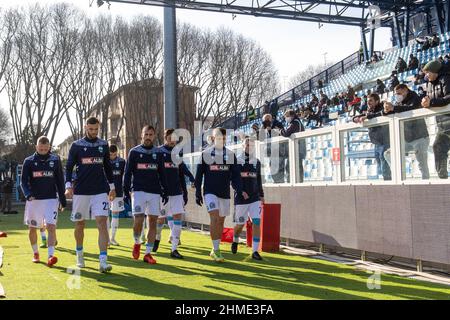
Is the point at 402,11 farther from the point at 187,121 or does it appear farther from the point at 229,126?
the point at 187,121

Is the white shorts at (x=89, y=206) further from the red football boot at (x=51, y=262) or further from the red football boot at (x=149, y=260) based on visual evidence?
the red football boot at (x=149, y=260)

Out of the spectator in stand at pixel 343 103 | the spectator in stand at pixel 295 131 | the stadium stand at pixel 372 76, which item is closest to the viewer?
the spectator in stand at pixel 295 131

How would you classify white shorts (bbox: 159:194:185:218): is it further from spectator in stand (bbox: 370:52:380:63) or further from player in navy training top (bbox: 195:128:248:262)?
spectator in stand (bbox: 370:52:380:63)

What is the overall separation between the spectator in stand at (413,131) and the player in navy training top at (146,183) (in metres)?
4.01

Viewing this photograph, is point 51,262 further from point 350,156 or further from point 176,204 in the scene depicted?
point 350,156

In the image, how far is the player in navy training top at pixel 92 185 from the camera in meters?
8.20

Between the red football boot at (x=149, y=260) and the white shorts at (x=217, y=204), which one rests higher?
the white shorts at (x=217, y=204)

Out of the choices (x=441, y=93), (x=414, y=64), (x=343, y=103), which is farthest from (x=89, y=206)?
(x=414, y=64)

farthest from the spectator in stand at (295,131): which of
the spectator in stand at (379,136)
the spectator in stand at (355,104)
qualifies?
the spectator in stand at (355,104)

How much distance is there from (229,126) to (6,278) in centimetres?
3017

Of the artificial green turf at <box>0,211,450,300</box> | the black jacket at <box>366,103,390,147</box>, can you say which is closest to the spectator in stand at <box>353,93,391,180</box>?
the black jacket at <box>366,103,390,147</box>

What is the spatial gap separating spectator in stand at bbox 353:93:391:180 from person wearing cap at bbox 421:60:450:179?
→ 43.4 inches

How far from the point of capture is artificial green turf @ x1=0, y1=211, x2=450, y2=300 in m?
6.50
